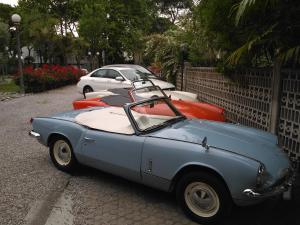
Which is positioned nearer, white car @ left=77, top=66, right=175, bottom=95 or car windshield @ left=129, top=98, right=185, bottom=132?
car windshield @ left=129, top=98, right=185, bottom=132

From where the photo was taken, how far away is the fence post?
5.64 metres

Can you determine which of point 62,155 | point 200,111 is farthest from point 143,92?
point 62,155

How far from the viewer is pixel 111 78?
1353cm

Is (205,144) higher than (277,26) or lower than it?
lower

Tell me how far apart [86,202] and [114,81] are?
9297 mm

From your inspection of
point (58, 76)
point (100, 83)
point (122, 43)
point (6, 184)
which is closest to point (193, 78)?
point (100, 83)

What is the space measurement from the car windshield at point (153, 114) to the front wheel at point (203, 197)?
93 centimetres

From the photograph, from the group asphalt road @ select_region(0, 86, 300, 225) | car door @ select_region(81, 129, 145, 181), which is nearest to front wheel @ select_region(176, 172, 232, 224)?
asphalt road @ select_region(0, 86, 300, 225)

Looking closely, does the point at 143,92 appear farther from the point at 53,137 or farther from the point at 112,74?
the point at 112,74

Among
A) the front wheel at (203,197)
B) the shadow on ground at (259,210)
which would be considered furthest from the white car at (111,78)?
the front wheel at (203,197)

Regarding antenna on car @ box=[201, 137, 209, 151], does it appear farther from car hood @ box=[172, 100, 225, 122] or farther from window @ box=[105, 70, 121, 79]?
window @ box=[105, 70, 121, 79]

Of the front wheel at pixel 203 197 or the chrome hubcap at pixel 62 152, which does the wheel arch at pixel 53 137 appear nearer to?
the chrome hubcap at pixel 62 152

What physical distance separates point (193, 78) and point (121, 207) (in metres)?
9.02

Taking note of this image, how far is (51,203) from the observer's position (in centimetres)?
421
